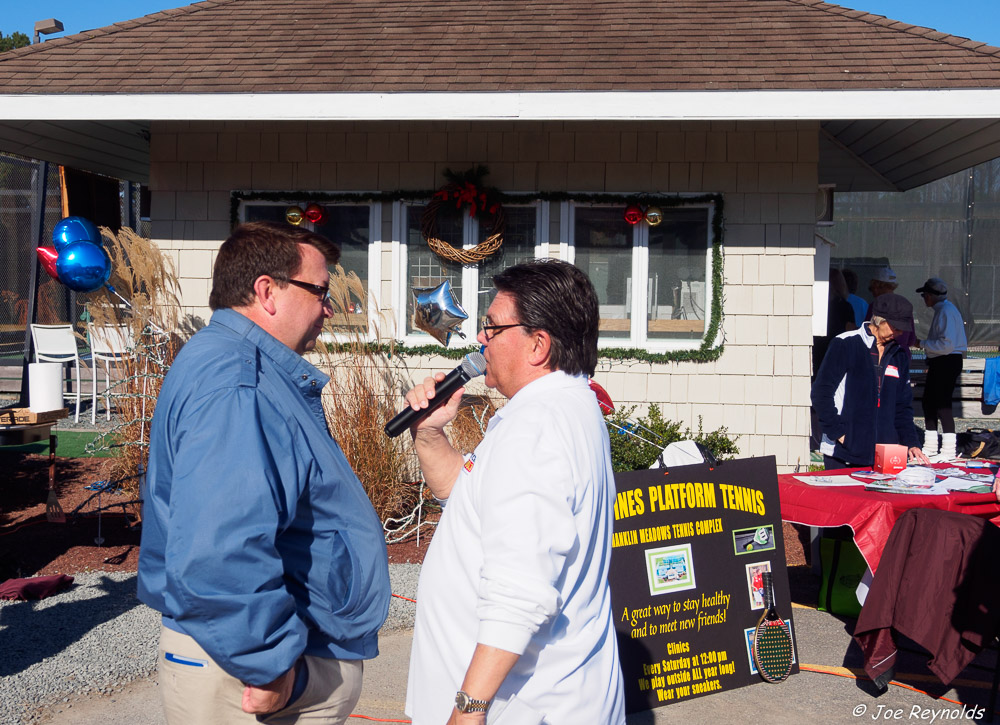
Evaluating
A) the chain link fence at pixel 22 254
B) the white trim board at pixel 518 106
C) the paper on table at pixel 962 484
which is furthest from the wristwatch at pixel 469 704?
the chain link fence at pixel 22 254

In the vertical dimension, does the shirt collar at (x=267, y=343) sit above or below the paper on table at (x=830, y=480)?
above

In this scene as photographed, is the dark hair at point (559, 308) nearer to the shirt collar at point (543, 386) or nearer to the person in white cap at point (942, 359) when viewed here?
the shirt collar at point (543, 386)

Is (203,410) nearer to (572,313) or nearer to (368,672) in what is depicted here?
(572,313)

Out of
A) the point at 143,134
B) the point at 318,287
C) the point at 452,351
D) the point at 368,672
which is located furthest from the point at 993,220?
the point at 318,287

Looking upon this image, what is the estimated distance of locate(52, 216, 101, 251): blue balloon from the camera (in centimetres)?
761

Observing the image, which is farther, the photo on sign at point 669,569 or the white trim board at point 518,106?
the white trim board at point 518,106

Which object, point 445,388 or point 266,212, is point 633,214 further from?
point 445,388

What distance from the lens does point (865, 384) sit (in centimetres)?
583

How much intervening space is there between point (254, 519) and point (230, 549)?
8cm

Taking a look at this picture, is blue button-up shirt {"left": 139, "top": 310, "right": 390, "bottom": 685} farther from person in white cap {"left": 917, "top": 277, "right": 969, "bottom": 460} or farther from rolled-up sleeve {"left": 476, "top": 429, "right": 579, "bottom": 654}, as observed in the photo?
person in white cap {"left": 917, "top": 277, "right": 969, "bottom": 460}

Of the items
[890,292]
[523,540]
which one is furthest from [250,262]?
[890,292]

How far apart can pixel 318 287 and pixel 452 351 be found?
18.7 feet

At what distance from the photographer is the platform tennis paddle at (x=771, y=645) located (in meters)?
4.34

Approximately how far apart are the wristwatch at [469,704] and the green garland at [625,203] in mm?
5881
